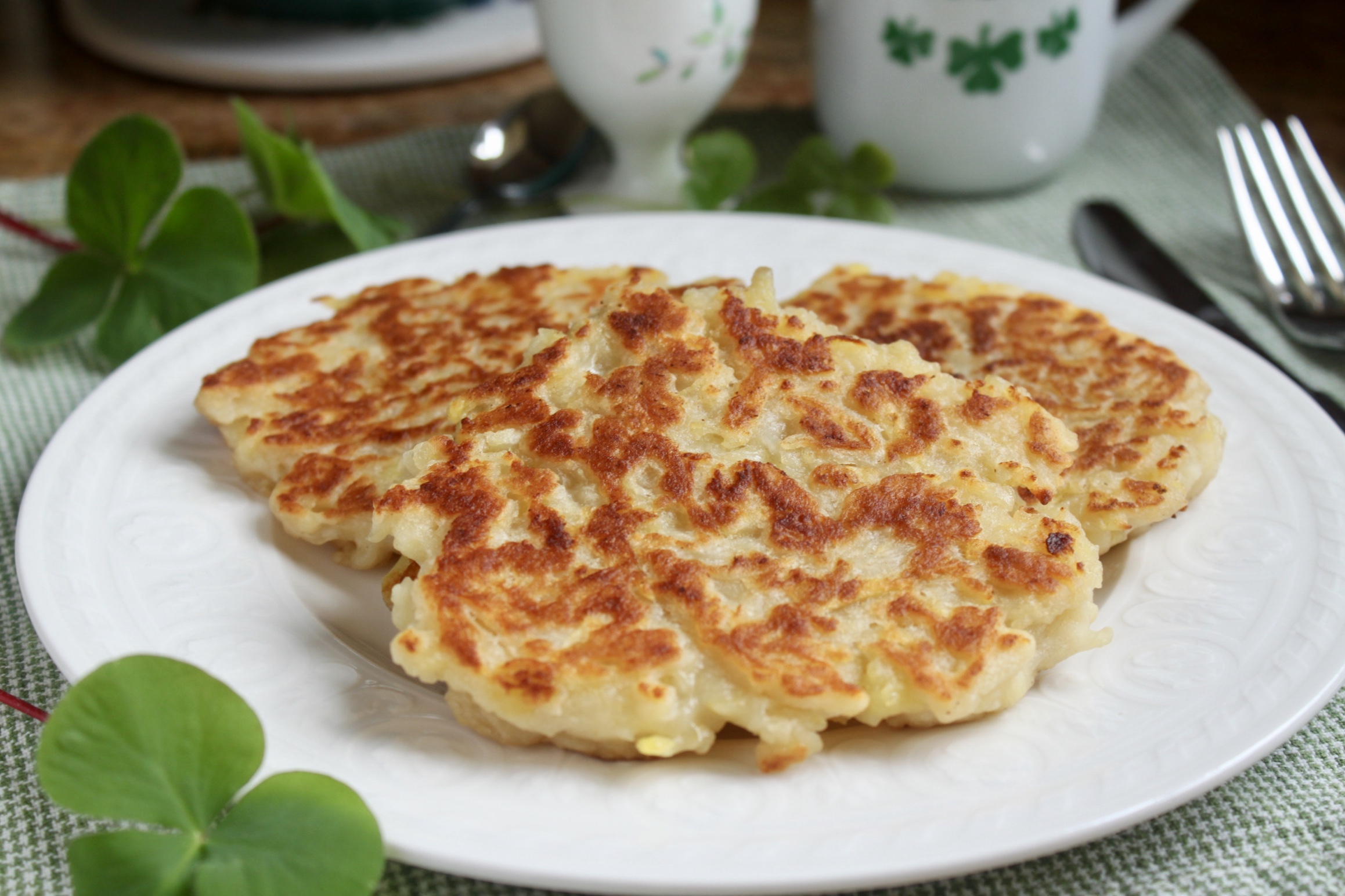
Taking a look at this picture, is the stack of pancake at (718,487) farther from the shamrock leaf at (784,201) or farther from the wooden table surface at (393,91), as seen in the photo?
the wooden table surface at (393,91)

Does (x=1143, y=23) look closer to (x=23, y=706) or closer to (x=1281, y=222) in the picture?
(x=1281, y=222)

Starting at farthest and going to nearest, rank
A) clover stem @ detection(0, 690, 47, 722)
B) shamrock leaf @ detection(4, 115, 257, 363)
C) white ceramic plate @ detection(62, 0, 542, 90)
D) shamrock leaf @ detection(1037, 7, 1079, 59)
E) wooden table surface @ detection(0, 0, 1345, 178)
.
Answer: white ceramic plate @ detection(62, 0, 542, 90) < wooden table surface @ detection(0, 0, 1345, 178) < shamrock leaf @ detection(1037, 7, 1079, 59) < shamrock leaf @ detection(4, 115, 257, 363) < clover stem @ detection(0, 690, 47, 722)

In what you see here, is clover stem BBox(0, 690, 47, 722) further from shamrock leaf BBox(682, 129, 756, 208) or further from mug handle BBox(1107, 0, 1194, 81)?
mug handle BBox(1107, 0, 1194, 81)

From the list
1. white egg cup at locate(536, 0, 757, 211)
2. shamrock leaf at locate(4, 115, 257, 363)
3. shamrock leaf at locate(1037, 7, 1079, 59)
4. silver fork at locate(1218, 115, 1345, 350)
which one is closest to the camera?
shamrock leaf at locate(4, 115, 257, 363)

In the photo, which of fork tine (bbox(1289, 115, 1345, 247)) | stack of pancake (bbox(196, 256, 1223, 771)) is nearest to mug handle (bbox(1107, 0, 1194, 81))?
fork tine (bbox(1289, 115, 1345, 247))

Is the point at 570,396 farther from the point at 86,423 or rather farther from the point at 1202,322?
the point at 1202,322

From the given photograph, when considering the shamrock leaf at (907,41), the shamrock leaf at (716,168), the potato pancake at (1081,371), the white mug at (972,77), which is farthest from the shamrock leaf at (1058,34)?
the potato pancake at (1081,371)

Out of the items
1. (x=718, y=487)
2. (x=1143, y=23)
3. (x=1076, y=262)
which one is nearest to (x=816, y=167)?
(x=1076, y=262)
